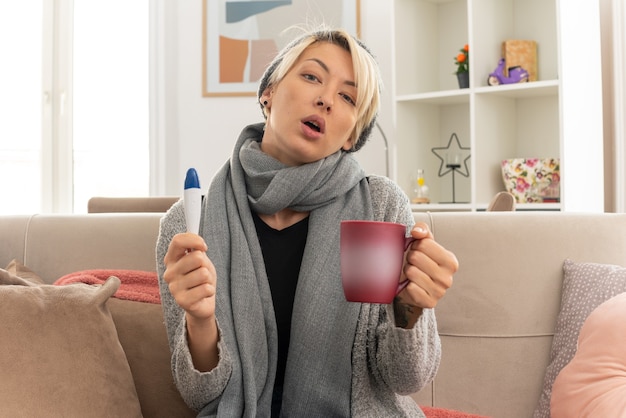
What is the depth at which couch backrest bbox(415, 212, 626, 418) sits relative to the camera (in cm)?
176

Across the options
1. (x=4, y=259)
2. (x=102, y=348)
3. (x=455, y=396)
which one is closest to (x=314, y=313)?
(x=102, y=348)

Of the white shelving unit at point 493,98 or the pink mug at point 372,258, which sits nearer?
the pink mug at point 372,258

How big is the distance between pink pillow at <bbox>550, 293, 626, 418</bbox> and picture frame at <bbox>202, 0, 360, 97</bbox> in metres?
3.16

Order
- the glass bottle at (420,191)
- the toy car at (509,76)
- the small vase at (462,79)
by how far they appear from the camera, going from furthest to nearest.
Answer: the glass bottle at (420,191) → the small vase at (462,79) → the toy car at (509,76)

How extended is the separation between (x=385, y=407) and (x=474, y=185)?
224 cm

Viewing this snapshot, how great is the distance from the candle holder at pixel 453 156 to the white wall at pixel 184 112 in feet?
3.76

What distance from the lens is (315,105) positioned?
141 cm

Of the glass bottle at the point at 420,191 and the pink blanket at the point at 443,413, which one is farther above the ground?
the glass bottle at the point at 420,191

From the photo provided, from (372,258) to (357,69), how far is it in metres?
0.55

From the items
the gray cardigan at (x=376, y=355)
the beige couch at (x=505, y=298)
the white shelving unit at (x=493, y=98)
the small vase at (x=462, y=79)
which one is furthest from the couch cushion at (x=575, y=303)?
the small vase at (x=462, y=79)

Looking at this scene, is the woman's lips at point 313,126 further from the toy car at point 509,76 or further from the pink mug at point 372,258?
the toy car at point 509,76

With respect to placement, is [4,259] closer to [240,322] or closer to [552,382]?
[240,322]

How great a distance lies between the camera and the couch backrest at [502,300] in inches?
69.5

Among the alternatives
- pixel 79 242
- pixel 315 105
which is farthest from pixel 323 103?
pixel 79 242
